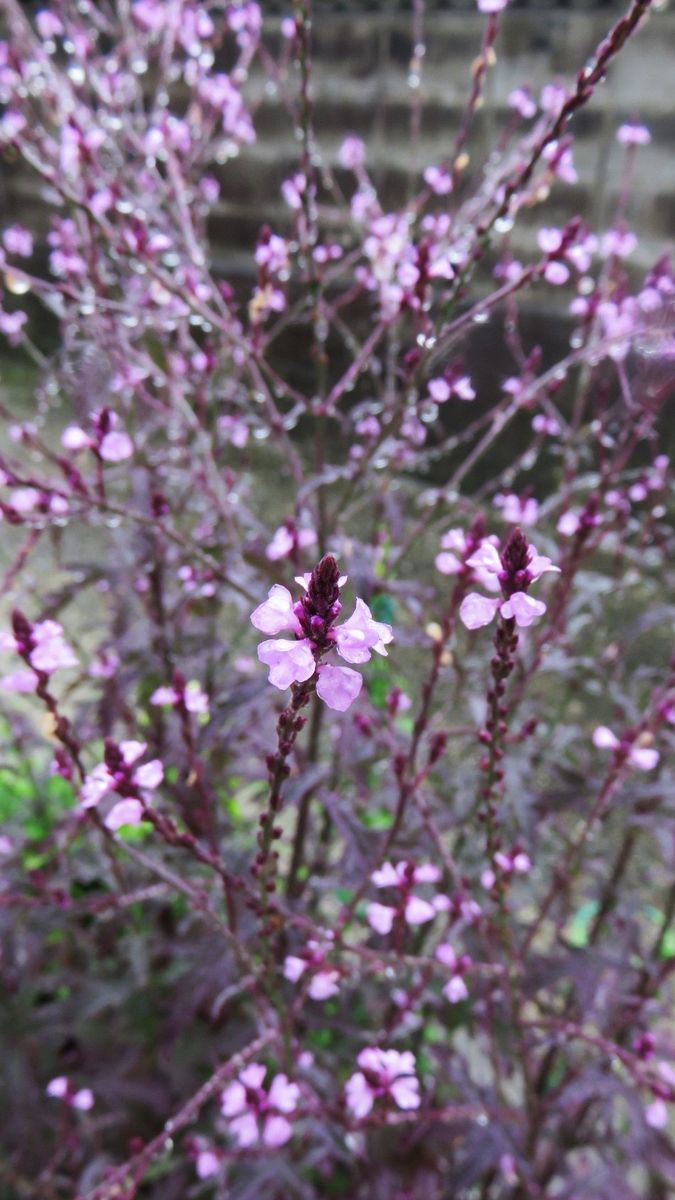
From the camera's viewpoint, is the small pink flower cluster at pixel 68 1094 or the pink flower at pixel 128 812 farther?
the small pink flower cluster at pixel 68 1094

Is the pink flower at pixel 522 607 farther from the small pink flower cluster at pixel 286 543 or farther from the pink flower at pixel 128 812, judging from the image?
the small pink flower cluster at pixel 286 543

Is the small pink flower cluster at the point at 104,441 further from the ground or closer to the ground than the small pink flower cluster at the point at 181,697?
further from the ground

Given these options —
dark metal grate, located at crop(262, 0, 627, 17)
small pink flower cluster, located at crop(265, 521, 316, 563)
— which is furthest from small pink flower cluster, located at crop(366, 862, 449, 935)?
dark metal grate, located at crop(262, 0, 627, 17)

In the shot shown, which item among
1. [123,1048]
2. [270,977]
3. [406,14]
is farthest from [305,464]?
[270,977]

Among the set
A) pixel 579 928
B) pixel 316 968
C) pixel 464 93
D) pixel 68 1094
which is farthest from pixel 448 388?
pixel 464 93

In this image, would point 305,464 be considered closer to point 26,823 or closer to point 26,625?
point 26,823

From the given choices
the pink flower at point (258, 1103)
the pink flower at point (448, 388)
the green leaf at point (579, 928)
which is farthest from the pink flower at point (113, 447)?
the green leaf at point (579, 928)
